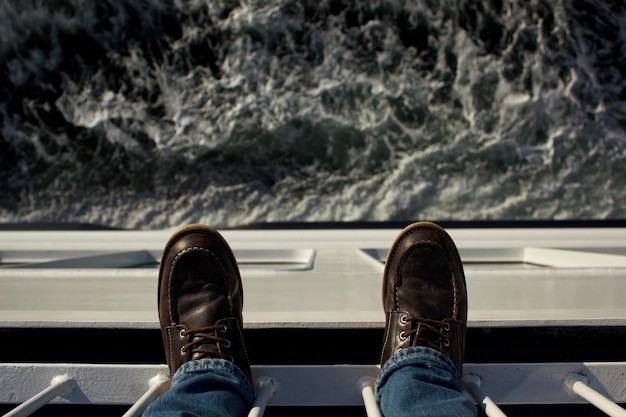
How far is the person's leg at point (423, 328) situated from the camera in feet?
1.19

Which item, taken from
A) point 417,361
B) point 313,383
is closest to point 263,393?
point 313,383

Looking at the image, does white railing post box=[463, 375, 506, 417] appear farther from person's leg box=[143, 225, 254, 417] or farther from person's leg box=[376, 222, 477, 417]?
person's leg box=[143, 225, 254, 417]

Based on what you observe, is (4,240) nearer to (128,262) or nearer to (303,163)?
(128,262)

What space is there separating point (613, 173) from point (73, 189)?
2332 millimetres

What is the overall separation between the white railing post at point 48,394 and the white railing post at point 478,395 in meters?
0.36

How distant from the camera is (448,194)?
1.85 m

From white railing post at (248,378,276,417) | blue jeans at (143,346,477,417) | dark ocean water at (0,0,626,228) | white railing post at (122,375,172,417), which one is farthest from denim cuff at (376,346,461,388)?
dark ocean water at (0,0,626,228)

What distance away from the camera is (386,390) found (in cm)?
39

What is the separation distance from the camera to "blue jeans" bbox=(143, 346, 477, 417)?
35 centimetres

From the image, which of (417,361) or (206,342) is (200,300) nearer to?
(206,342)

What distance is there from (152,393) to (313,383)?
0.15 m

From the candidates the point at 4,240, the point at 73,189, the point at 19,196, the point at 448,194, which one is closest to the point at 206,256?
the point at 4,240

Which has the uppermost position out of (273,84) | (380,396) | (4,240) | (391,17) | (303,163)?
(391,17)

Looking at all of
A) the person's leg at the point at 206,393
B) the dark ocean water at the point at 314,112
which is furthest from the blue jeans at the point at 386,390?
the dark ocean water at the point at 314,112
